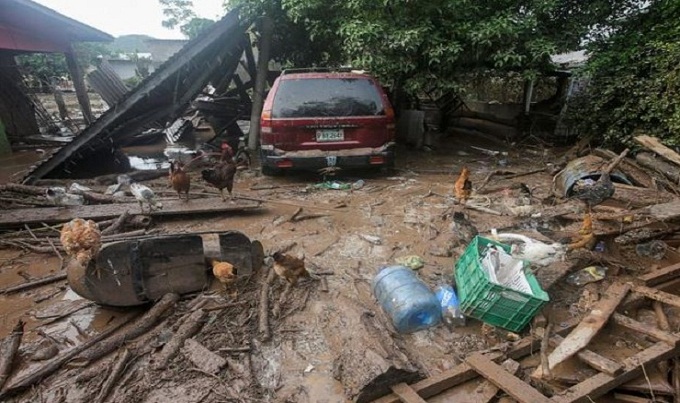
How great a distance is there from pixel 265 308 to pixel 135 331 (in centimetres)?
106

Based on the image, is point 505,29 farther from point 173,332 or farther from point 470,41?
point 173,332

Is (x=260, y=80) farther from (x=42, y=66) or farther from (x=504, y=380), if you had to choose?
(x=42, y=66)

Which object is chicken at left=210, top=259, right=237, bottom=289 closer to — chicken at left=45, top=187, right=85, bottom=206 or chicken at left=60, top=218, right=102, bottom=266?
chicken at left=60, top=218, right=102, bottom=266

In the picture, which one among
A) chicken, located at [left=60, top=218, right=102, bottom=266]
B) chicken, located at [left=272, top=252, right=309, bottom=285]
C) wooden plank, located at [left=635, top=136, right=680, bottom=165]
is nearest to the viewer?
chicken, located at [left=60, top=218, right=102, bottom=266]

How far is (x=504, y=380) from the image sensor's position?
252cm

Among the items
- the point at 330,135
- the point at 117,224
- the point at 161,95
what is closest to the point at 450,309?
the point at 330,135

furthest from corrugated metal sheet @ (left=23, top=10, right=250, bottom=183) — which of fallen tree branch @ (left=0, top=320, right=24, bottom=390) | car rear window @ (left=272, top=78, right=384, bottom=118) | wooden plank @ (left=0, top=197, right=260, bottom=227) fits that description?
fallen tree branch @ (left=0, top=320, right=24, bottom=390)

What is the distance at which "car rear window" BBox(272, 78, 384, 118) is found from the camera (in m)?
6.54

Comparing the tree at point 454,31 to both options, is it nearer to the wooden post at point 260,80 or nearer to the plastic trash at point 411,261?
the wooden post at point 260,80

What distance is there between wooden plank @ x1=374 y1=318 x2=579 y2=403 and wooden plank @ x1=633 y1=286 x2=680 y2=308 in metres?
0.87

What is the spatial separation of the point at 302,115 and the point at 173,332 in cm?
434

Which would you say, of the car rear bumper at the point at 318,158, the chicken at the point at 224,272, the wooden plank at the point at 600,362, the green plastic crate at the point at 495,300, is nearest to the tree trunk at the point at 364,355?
the green plastic crate at the point at 495,300

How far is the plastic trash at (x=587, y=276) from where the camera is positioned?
385 cm

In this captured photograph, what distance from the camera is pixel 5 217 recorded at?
17.0ft
